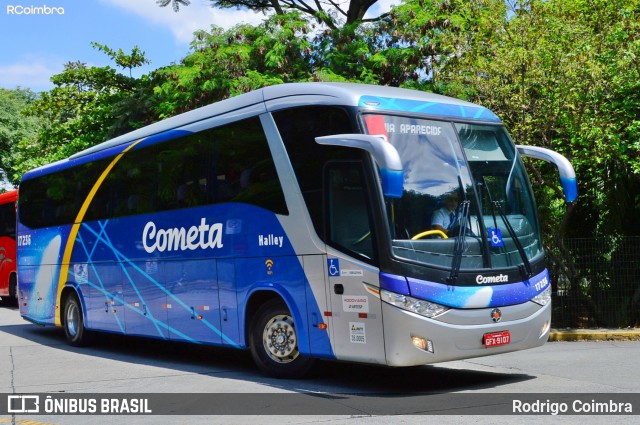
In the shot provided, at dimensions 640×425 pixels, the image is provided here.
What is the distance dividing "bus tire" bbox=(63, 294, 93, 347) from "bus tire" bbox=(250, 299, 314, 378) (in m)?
5.95

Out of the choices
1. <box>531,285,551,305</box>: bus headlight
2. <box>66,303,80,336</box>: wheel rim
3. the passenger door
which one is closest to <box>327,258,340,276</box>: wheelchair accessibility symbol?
the passenger door

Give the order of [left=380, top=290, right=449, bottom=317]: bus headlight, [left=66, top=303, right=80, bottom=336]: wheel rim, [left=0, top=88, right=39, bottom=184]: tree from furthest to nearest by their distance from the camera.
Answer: [left=0, top=88, right=39, bottom=184]: tree < [left=66, top=303, right=80, bottom=336]: wheel rim < [left=380, top=290, right=449, bottom=317]: bus headlight

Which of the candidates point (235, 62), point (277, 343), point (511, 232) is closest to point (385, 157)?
point (511, 232)

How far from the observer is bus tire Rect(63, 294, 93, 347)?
16.0 m

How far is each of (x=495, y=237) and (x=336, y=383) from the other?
2.53 metres

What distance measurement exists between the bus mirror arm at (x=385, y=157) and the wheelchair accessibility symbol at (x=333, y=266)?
109 centimetres

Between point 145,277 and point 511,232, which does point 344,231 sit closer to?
point 511,232

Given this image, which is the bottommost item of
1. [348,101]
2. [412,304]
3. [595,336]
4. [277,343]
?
[595,336]

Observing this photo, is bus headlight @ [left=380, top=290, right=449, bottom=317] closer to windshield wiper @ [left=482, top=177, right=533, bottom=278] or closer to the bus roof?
windshield wiper @ [left=482, top=177, right=533, bottom=278]

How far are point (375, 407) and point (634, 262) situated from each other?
9.97m

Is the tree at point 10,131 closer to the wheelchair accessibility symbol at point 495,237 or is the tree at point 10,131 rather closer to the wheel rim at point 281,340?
the wheel rim at point 281,340

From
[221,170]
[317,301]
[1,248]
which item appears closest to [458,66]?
[221,170]

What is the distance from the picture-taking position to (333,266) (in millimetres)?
9750

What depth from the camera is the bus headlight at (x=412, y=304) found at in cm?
905
